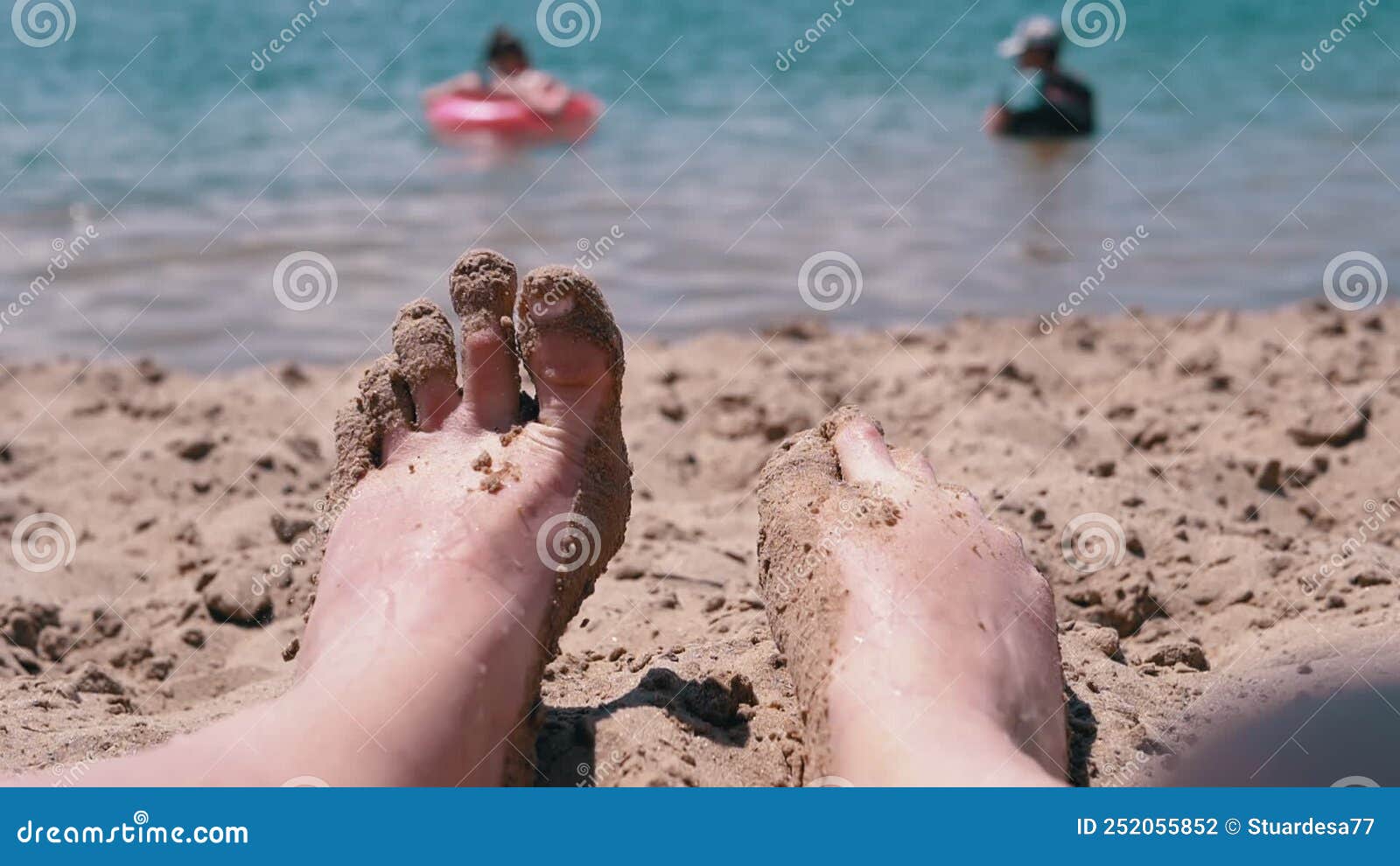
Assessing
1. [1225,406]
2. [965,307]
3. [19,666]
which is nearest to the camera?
[19,666]

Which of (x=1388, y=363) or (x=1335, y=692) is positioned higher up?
(x=1388, y=363)

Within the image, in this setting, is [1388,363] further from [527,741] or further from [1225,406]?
[527,741]

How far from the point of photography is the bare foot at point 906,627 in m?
1.82

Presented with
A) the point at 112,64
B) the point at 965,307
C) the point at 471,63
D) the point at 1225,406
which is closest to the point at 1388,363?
the point at 1225,406
